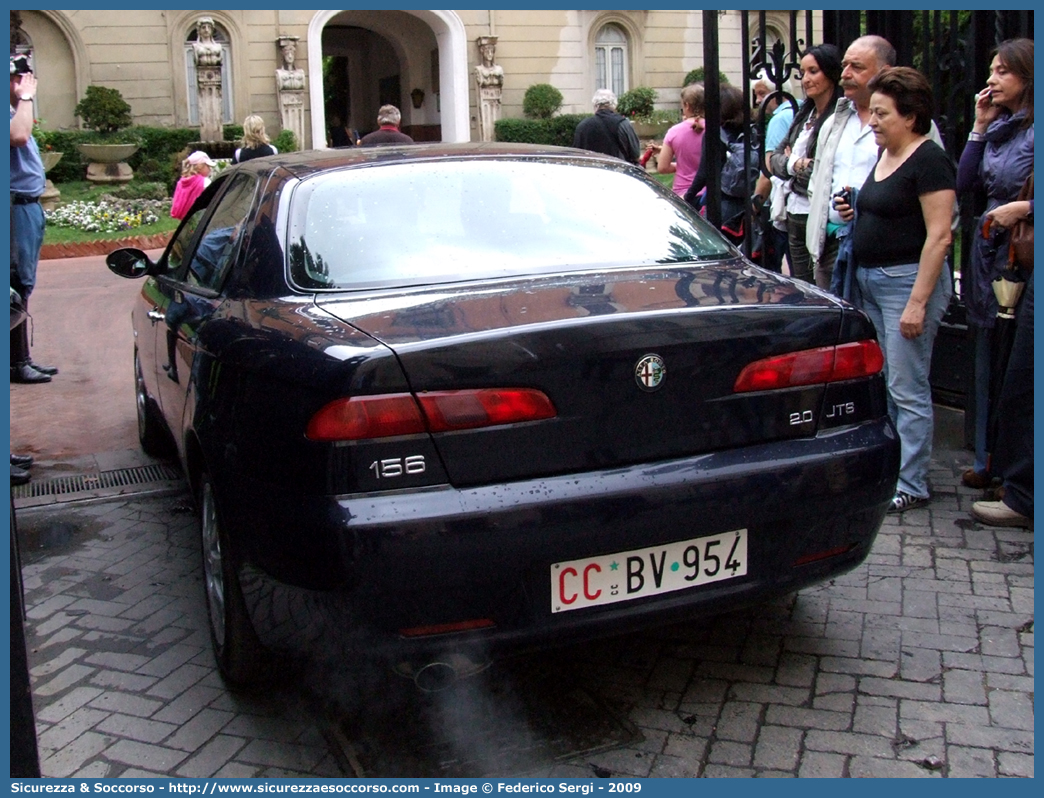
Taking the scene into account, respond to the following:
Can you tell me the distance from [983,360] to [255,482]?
3413 millimetres

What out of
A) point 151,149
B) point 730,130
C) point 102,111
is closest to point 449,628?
point 730,130

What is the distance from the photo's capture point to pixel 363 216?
351cm

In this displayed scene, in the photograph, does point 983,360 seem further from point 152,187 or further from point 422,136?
point 422,136

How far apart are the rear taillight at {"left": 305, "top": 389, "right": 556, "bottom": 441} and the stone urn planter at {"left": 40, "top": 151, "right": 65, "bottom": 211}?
62.0 ft

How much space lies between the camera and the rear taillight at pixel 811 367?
2.93 meters

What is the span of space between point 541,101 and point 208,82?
8.18 m

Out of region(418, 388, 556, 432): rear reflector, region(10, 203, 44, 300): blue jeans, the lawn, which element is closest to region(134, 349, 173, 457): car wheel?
region(10, 203, 44, 300): blue jeans

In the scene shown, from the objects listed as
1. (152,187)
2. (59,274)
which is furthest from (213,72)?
(59,274)

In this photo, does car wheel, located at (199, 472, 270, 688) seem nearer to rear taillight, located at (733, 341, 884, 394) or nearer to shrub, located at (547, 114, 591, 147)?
rear taillight, located at (733, 341, 884, 394)

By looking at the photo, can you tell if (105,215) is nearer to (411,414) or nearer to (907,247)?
(907,247)

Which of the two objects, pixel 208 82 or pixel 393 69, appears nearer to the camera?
pixel 208 82

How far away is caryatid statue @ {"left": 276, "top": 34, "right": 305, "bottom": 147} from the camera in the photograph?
87.9 ft

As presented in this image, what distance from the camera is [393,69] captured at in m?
32.8

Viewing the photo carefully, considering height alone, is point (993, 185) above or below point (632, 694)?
above
